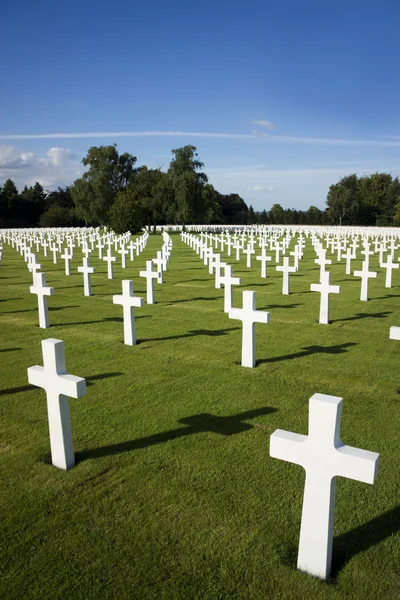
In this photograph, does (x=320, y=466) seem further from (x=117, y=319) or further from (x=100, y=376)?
(x=117, y=319)

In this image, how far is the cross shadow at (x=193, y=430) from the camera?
387 centimetres

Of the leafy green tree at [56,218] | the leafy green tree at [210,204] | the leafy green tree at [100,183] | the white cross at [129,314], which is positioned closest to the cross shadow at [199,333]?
the white cross at [129,314]

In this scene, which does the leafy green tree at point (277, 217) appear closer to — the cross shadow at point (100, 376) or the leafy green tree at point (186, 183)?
the leafy green tree at point (186, 183)

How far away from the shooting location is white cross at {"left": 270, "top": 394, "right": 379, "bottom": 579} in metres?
2.30

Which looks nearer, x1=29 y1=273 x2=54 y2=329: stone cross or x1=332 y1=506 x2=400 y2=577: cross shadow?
x1=332 y1=506 x2=400 y2=577: cross shadow

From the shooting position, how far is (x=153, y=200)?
58938mm

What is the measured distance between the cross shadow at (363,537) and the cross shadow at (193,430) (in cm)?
144

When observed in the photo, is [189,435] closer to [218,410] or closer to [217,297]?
[218,410]

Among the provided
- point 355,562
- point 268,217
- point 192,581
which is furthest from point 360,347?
point 268,217

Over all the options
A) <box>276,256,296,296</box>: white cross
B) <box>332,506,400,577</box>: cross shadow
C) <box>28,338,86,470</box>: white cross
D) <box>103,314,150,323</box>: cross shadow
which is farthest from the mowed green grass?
<box>276,256,296,296</box>: white cross

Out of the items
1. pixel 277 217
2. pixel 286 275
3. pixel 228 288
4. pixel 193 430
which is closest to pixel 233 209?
pixel 277 217

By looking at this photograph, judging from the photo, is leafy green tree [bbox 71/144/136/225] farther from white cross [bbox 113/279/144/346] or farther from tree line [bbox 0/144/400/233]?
white cross [bbox 113/279/144/346]

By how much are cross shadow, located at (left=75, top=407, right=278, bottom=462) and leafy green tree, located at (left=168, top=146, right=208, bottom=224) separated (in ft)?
174

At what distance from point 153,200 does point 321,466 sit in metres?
58.4
